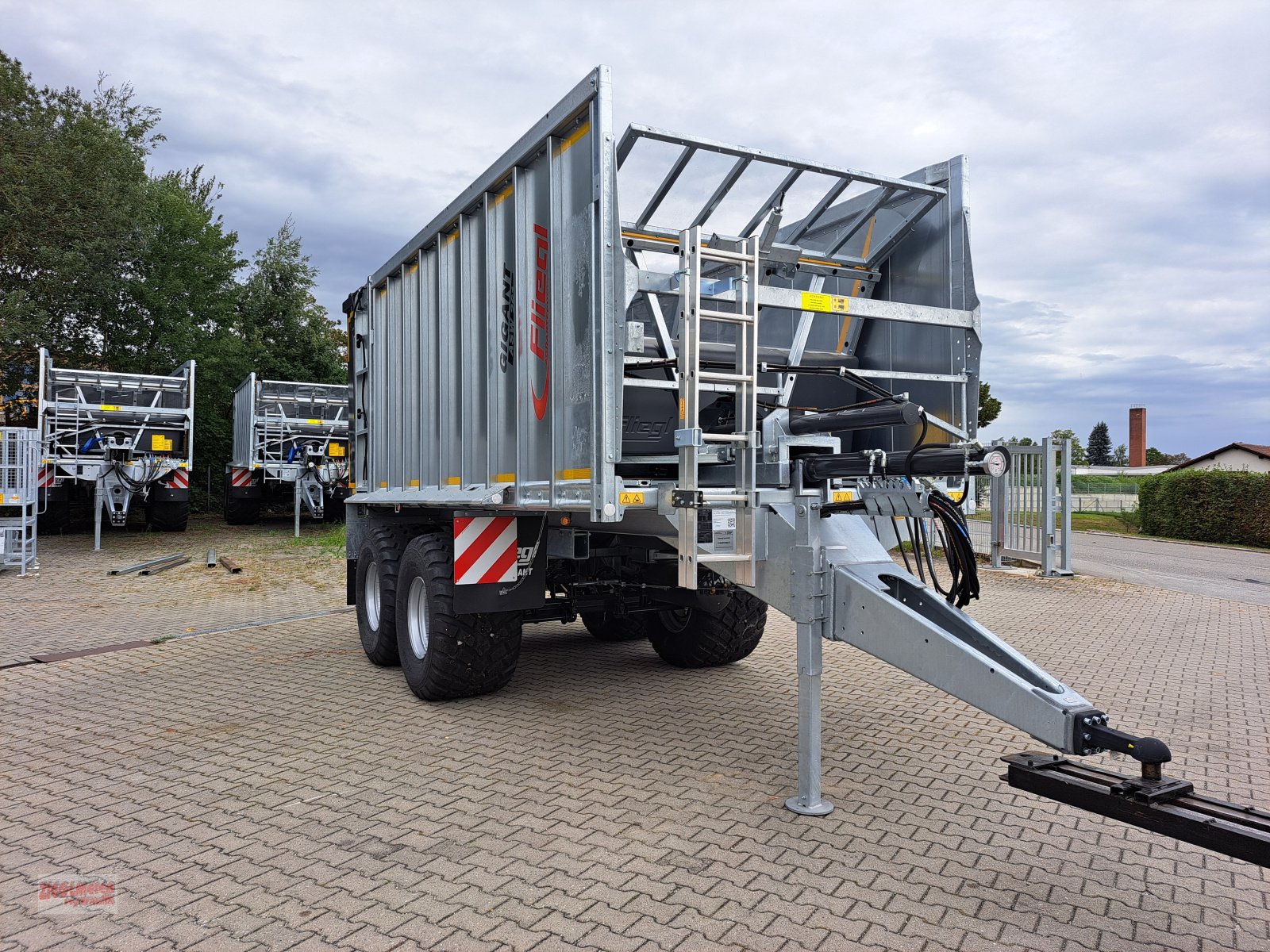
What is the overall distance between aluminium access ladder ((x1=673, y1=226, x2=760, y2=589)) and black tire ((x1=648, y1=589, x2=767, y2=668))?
256 cm

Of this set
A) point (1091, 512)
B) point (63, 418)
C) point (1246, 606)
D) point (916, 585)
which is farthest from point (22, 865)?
point (1091, 512)

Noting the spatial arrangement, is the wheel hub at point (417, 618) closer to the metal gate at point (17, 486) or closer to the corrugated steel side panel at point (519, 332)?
the corrugated steel side panel at point (519, 332)

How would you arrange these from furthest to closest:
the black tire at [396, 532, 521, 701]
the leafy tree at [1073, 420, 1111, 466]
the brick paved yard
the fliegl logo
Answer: the leafy tree at [1073, 420, 1111, 466] → the black tire at [396, 532, 521, 701] → the fliegl logo → the brick paved yard

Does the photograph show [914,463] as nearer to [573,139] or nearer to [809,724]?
[809,724]

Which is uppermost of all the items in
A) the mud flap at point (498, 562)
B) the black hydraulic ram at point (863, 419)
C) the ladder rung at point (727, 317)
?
the ladder rung at point (727, 317)

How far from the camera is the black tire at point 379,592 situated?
21.5 feet

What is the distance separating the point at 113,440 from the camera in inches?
637

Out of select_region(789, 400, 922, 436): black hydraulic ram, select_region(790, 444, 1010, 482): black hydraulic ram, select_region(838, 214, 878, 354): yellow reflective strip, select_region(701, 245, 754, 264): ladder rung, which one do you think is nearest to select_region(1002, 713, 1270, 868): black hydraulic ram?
select_region(790, 444, 1010, 482): black hydraulic ram

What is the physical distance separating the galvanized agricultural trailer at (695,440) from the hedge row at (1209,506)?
1965 cm

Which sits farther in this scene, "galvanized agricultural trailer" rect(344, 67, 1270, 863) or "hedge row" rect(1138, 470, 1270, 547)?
"hedge row" rect(1138, 470, 1270, 547)

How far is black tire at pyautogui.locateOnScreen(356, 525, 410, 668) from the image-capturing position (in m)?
6.55

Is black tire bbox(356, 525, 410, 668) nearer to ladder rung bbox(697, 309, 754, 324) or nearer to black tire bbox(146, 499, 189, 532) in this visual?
ladder rung bbox(697, 309, 754, 324)

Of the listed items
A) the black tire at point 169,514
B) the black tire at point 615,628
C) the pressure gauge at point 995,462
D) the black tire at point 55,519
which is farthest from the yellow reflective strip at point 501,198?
the black tire at point 55,519

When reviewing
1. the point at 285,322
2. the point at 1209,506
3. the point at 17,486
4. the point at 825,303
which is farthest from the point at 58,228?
the point at 1209,506
